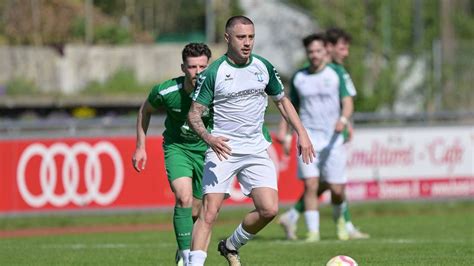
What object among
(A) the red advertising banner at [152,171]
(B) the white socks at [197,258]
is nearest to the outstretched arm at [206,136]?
(B) the white socks at [197,258]

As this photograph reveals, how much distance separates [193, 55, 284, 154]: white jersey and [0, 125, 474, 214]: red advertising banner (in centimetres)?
876

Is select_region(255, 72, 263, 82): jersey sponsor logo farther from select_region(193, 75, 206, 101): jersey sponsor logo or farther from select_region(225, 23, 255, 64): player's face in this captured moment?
select_region(193, 75, 206, 101): jersey sponsor logo

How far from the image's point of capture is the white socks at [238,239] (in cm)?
1057

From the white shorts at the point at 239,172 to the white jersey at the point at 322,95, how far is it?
504 centimetres

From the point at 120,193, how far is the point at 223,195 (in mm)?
10836

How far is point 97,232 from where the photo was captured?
1911 centimetres

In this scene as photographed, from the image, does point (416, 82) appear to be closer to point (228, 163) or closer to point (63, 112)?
point (63, 112)

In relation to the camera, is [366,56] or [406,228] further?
[366,56]


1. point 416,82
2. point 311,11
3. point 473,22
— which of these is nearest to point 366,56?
point 416,82

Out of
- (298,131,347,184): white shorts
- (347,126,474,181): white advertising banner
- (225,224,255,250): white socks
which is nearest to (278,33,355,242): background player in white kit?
(298,131,347,184): white shorts

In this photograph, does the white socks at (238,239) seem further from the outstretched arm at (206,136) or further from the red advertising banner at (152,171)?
the red advertising banner at (152,171)

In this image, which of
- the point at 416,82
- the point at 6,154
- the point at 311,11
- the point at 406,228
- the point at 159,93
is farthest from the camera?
the point at 311,11

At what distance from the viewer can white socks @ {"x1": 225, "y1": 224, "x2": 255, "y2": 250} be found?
34.7ft

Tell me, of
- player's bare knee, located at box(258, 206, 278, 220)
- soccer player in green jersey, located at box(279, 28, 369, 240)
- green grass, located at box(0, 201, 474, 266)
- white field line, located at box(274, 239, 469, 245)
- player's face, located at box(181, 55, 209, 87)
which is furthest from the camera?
soccer player in green jersey, located at box(279, 28, 369, 240)
